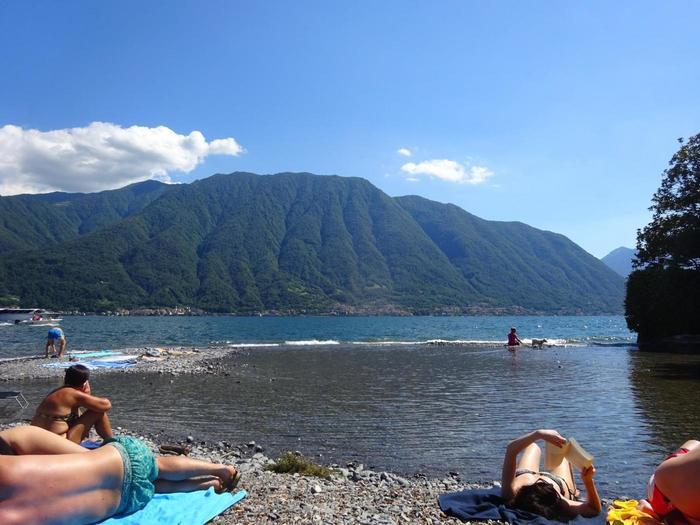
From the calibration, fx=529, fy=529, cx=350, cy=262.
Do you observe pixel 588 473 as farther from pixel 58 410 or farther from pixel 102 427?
pixel 58 410

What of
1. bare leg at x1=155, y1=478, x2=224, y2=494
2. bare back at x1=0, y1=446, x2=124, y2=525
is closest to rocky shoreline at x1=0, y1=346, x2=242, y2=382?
bare leg at x1=155, y1=478, x2=224, y2=494

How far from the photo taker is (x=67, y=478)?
17.9 feet

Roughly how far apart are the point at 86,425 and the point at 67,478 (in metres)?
3.44

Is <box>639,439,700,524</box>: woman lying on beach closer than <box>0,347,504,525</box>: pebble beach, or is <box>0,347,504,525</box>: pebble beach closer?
<box>639,439,700,524</box>: woman lying on beach

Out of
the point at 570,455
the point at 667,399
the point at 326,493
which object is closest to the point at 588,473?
the point at 570,455

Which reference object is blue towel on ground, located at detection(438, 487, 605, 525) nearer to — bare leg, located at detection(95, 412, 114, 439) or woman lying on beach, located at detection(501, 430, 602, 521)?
woman lying on beach, located at detection(501, 430, 602, 521)

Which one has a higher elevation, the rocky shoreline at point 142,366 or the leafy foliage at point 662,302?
the leafy foliage at point 662,302

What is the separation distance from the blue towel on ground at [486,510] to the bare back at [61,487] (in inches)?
179

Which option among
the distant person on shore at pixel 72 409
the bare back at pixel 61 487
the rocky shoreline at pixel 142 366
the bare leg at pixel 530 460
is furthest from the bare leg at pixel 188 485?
the rocky shoreline at pixel 142 366

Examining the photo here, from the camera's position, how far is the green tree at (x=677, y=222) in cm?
4458

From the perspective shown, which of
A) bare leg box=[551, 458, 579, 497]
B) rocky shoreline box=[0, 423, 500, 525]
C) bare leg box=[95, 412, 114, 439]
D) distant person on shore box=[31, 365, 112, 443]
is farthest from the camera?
bare leg box=[95, 412, 114, 439]

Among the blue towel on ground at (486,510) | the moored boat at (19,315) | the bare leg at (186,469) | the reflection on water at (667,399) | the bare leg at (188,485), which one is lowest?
the moored boat at (19,315)

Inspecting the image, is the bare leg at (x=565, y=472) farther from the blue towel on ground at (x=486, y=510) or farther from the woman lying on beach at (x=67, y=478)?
the woman lying on beach at (x=67, y=478)

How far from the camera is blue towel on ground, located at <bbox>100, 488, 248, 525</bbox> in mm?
6312
